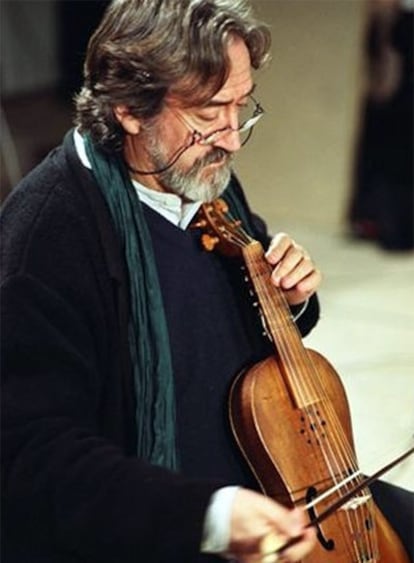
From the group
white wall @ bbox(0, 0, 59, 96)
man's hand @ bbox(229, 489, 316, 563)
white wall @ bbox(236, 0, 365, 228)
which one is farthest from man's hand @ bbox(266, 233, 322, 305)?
white wall @ bbox(0, 0, 59, 96)

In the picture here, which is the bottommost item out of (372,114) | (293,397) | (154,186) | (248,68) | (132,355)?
(372,114)

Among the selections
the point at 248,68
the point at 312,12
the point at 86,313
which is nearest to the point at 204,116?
the point at 248,68

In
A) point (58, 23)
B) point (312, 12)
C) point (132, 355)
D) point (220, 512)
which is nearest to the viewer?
point (220, 512)

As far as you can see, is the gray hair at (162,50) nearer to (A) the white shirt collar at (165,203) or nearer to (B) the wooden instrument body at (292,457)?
(A) the white shirt collar at (165,203)

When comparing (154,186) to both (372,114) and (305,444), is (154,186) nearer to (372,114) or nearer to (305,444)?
(305,444)

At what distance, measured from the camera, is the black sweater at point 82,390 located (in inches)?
40.1

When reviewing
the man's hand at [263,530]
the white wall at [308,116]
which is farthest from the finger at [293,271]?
the white wall at [308,116]

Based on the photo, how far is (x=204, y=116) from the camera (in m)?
1.18

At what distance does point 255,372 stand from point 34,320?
1.05 ft

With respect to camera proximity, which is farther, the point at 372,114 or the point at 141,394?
the point at 372,114

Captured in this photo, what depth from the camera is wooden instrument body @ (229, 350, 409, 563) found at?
1205 mm

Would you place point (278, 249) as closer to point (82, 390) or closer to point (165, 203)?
point (165, 203)

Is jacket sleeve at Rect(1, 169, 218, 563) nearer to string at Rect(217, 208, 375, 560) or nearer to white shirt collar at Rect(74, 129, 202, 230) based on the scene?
white shirt collar at Rect(74, 129, 202, 230)

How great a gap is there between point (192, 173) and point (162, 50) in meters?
0.16
